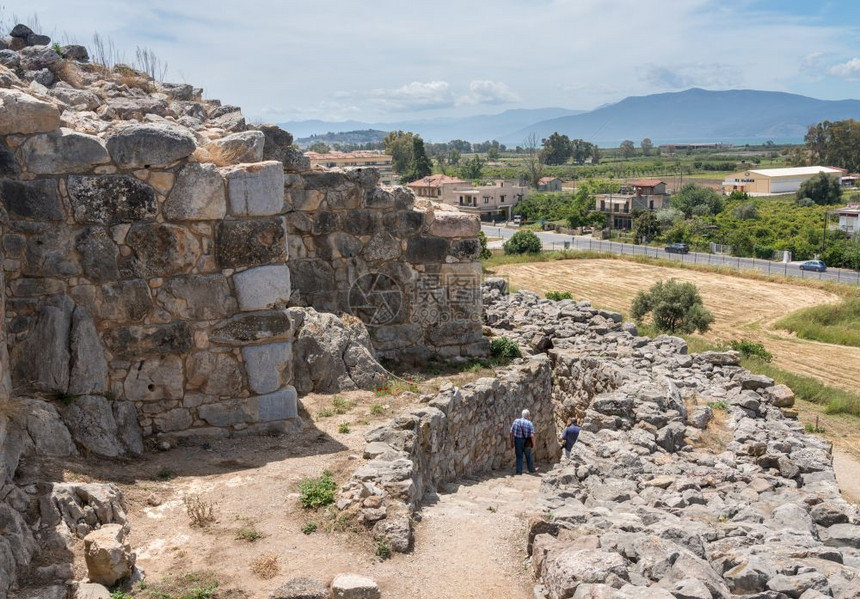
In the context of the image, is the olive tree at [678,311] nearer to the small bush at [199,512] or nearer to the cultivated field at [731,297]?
the cultivated field at [731,297]

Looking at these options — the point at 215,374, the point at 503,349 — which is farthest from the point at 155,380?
the point at 503,349

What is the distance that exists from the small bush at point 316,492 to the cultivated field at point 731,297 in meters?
18.0

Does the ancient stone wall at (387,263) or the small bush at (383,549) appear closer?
the small bush at (383,549)

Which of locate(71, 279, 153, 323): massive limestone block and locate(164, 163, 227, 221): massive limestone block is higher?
locate(164, 163, 227, 221): massive limestone block

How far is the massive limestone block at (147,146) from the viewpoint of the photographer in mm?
7184

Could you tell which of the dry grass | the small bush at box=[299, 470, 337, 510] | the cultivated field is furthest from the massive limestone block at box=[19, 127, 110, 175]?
the cultivated field

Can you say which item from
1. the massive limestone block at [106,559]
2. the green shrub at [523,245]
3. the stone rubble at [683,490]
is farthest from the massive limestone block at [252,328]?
the green shrub at [523,245]

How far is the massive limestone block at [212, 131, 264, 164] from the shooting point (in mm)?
7871

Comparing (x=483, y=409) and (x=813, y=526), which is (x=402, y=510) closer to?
(x=813, y=526)

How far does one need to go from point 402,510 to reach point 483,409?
4331mm

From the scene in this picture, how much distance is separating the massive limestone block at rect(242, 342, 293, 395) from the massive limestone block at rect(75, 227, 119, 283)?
4.91ft

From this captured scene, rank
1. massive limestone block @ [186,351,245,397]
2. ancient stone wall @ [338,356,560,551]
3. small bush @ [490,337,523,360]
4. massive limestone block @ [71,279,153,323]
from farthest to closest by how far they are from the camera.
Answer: small bush @ [490,337,523,360] → massive limestone block @ [186,351,245,397] → massive limestone block @ [71,279,153,323] → ancient stone wall @ [338,356,560,551]

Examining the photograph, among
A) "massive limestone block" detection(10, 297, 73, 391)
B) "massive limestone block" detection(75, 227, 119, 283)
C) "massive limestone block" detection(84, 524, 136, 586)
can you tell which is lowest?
"massive limestone block" detection(84, 524, 136, 586)

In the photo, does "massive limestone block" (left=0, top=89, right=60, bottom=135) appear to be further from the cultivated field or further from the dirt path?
the cultivated field
